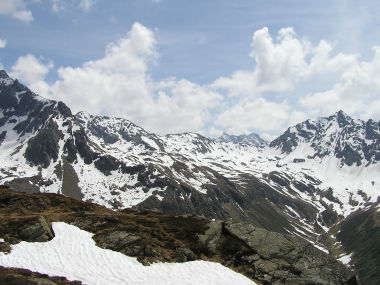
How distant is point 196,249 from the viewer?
135 feet

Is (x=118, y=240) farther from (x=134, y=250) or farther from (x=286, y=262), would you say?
(x=286, y=262)

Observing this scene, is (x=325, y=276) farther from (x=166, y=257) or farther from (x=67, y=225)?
(x=67, y=225)

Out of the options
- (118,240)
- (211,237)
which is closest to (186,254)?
(211,237)

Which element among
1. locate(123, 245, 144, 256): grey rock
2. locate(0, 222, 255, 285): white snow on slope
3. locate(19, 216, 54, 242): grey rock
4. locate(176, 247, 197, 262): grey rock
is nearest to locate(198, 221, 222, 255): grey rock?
locate(176, 247, 197, 262): grey rock

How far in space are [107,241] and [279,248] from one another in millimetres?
21934

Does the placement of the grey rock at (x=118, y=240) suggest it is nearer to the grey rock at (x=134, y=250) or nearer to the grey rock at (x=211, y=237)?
the grey rock at (x=134, y=250)

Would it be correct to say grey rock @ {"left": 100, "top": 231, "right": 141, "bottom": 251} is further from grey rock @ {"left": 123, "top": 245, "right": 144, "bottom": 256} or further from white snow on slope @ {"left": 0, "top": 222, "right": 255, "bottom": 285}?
white snow on slope @ {"left": 0, "top": 222, "right": 255, "bottom": 285}

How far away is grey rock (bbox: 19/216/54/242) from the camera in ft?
119

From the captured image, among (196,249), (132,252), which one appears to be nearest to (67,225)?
(132,252)

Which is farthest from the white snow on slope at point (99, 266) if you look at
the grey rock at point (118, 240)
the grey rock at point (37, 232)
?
the grey rock at point (118, 240)

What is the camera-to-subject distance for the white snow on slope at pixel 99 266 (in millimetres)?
30375

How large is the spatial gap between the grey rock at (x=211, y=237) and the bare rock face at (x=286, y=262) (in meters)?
1.72

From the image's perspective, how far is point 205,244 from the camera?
42.2 meters

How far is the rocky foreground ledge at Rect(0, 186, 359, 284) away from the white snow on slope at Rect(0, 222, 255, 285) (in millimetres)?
1387
